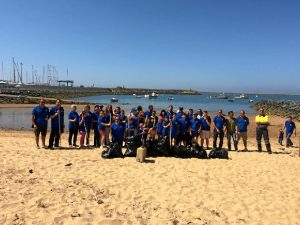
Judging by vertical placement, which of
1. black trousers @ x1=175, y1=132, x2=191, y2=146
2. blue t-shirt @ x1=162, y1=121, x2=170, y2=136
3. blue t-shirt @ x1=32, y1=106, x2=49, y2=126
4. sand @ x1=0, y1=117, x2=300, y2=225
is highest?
blue t-shirt @ x1=32, y1=106, x2=49, y2=126

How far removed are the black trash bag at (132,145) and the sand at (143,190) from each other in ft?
2.02

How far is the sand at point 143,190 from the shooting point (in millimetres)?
6180

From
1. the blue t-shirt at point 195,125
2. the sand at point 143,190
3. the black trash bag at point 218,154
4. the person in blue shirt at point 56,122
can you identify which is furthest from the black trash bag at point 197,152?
the person in blue shirt at point 56,122

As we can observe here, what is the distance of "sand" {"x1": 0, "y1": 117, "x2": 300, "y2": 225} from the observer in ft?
20.3

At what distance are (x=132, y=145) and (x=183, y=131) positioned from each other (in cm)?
229

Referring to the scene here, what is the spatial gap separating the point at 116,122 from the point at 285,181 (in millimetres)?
5518

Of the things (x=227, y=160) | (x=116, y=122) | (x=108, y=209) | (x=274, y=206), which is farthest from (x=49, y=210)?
(x=227, y=160)

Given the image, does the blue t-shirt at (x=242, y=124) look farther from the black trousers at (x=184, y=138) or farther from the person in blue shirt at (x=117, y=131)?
the person in blue shirt at (x=117, y=131)

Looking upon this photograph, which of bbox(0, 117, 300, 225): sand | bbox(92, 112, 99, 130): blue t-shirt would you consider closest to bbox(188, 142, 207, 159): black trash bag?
bbox(0, 117, 300, 225): sand

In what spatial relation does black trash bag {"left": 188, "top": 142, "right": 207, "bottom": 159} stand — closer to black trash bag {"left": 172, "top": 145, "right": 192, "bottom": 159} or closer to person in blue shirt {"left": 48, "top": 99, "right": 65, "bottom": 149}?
black trash bag {"left": 172, "top": 145, "right": 192, "bottom": 159}

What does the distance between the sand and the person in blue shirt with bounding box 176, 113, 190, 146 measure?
1518 millimetres

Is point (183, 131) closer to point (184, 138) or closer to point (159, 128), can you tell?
point (184, 138)

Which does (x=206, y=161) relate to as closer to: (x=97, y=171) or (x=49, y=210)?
(x=97, y=171)

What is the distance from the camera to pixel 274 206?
7004 mm
